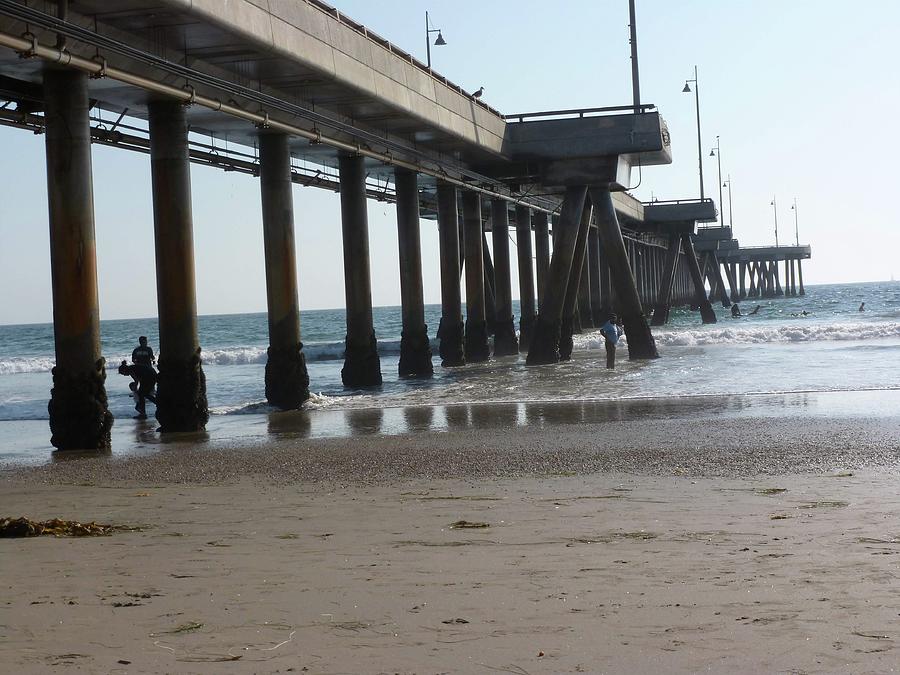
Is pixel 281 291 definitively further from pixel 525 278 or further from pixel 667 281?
pixel 667 281

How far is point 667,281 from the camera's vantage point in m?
52.8

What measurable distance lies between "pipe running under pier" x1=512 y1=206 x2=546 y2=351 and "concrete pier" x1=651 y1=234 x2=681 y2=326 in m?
12.7

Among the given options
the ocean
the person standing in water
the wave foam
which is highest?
the person standing in water

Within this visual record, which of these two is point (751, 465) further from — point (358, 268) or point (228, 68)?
point (358, 268)

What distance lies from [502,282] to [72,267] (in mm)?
22930

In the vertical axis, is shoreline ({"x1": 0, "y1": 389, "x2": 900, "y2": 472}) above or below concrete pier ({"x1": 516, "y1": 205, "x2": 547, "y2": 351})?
below

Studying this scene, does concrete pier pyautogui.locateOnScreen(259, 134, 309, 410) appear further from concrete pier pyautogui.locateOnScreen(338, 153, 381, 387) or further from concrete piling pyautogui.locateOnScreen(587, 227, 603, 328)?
concrete piling pyautogui.locateOnScreen(587, 227, 603, 328)

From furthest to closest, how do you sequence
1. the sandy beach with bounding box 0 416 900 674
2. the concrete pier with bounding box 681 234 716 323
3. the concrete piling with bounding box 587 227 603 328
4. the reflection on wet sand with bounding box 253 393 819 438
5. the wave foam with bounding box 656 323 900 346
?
the concrete pier with bounding box 681 234 716 323 → the concrete piling with bounding box 587 227 603 328 → the wave foam with bounding box 656 323 900 346 → the reflection on wet sand with bounding box 253 393 819 438 → the sandy beach with bounding box 0 416 900 674

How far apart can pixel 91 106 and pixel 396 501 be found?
10.9 m

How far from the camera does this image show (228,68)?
55.0 feet

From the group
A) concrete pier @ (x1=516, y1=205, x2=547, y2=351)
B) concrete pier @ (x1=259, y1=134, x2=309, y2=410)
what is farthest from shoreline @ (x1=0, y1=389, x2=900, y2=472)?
concrete pier @ (x1=516, y1=205, x2=547, y2=351)

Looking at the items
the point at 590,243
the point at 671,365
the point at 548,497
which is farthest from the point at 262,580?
the point at 590,243

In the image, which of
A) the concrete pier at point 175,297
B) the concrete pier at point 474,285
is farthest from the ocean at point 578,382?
the concrete pier at point 474,285

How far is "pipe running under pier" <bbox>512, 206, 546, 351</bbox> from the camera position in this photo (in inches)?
1564
